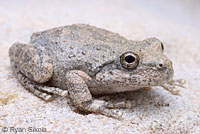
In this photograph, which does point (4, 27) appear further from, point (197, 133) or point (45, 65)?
point (197, 133)

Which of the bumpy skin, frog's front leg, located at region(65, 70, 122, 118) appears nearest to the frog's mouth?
the bumpy skin

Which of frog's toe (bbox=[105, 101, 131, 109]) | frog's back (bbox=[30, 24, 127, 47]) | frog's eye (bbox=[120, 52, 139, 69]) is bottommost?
frog's toe (bbox=[105, 101, 131, 109])

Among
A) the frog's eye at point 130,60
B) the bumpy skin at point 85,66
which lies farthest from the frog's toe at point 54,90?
the frog's eye at point 130,60

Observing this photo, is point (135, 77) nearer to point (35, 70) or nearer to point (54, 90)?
point (54, 90)

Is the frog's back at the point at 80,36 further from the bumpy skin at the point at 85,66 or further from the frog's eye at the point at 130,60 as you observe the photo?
the frog's eye at the point at 130,60

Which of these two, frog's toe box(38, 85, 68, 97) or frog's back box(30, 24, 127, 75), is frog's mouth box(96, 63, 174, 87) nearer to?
frog's back box(30, 24, 127, 75)

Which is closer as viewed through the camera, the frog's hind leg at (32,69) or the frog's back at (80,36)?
the frog's hind leg at (32,69)

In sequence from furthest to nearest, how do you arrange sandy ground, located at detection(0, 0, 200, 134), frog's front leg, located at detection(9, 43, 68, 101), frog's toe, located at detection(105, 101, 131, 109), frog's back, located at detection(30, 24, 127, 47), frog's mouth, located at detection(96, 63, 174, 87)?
1. frog's back, located at detection(30, 24, 127, 47)
2. frog's front leg, located at detection(9, 43, 68, 101)
3. frog's toe, located at detection(105, 101, 131, 109)
4. frog's mouth, located at detection(96, 63, 174, 87)
5. sandy ground, located at detection(0, 0, 200, 134)
